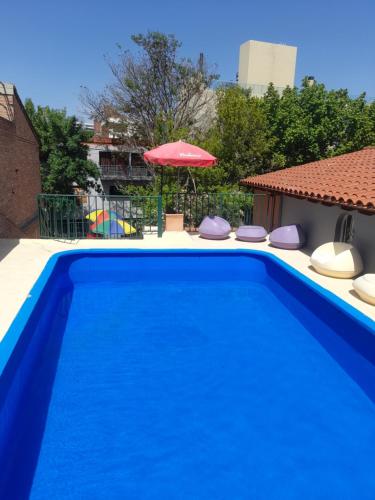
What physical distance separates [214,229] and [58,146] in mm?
17439

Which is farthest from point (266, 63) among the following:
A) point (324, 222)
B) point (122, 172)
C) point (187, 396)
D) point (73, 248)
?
point (187, 396)

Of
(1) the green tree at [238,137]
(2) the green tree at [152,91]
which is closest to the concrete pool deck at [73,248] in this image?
(1) the green tree at [238,137]

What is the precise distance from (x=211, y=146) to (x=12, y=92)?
342 inches

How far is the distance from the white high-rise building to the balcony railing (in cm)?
2778

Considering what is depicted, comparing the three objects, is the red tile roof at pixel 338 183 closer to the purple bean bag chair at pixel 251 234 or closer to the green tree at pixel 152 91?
the purple bean bag chair at pixel 251 234

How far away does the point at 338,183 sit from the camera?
9.23 meters

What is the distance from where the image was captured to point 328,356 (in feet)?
20.0

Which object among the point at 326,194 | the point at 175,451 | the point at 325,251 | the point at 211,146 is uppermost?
the point at 211,146

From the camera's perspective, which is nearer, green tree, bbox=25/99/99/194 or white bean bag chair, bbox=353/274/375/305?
white bean bag chair, bbox=353/274/375/305

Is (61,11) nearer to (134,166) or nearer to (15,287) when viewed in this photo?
(15,287)

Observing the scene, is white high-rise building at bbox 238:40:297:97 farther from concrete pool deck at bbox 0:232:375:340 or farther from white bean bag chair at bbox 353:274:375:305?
white bean bag chair at bbox 353:274:375:305

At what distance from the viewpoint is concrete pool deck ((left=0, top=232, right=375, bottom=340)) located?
6352mm

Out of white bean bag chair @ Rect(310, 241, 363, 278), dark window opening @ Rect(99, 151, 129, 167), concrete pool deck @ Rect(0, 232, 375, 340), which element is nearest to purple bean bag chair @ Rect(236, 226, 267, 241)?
concrete pool deck @ Rect(0, 232, 375, 340)

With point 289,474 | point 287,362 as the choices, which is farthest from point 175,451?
point 287,362
